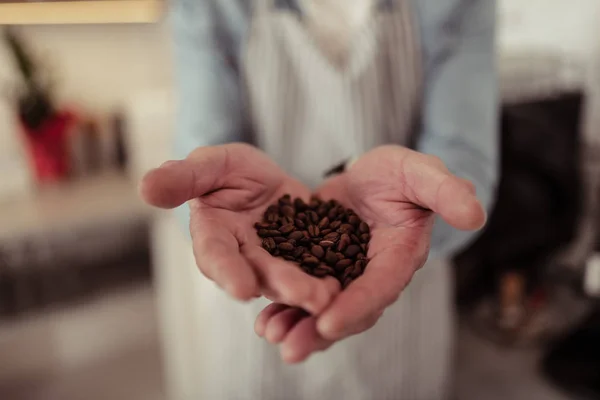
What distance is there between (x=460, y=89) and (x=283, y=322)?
0.79ft

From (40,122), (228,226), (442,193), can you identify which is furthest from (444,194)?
(40,122)

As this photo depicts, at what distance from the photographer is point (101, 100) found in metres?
1.18

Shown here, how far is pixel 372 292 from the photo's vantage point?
0.23m

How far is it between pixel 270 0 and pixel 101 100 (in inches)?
35.2

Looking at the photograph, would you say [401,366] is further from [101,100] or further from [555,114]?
[101,100]

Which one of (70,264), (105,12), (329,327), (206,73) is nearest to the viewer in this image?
(329,327)

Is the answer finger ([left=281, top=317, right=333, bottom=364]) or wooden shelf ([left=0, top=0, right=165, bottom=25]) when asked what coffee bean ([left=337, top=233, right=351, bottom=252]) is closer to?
finger ([left=281, top=317, right=333, bottom=364])

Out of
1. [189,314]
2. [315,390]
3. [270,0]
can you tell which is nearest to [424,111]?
[270,0]

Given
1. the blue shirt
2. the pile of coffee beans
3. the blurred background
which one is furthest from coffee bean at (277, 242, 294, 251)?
the blurred background

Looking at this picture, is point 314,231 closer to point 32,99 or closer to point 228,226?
point 228,226

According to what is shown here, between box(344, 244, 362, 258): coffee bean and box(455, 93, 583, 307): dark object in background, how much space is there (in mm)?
764

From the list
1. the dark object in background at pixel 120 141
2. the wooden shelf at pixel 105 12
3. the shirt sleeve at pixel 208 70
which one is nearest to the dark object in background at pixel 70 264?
the dark object in background at pixel 120 141

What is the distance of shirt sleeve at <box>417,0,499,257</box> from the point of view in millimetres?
375

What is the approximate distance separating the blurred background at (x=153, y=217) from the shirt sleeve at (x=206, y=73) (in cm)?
49
